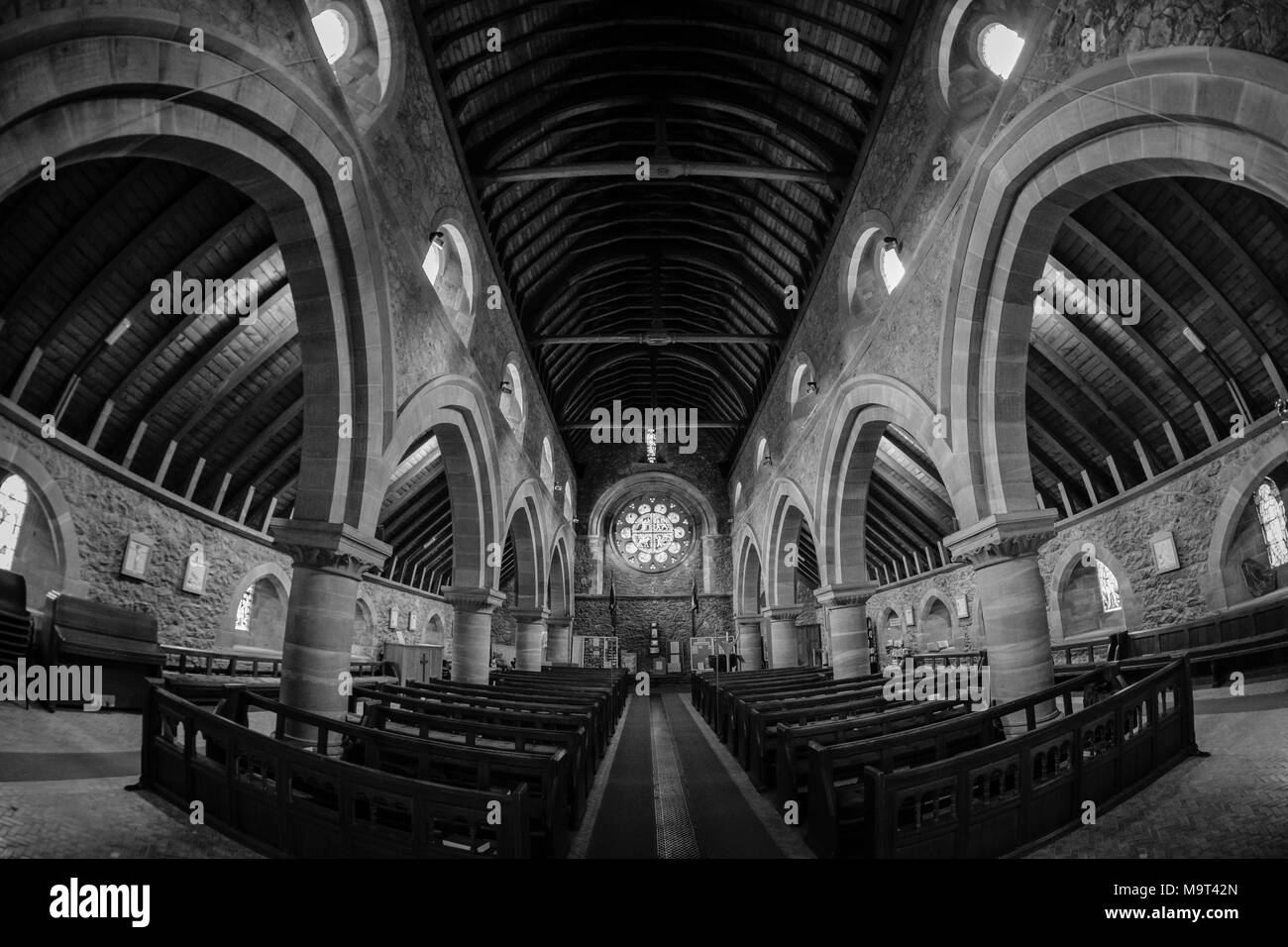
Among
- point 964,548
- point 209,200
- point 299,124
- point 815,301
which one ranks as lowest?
point 964,548

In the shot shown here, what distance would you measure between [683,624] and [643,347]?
10.7 metres

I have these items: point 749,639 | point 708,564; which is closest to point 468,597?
point 749,639

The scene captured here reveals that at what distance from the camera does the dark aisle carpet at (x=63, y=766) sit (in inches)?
176

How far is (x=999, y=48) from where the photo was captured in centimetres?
771

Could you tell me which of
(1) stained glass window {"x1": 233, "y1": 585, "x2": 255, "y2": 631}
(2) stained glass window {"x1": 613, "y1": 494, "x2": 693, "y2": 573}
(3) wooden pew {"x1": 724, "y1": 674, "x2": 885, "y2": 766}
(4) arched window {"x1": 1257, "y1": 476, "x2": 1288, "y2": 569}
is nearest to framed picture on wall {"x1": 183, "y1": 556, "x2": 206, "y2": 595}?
(1) stained glass window {"x1": 233, "y1": 585, "x2": 255, "y2": 631}

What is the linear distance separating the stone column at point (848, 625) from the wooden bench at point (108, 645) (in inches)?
383

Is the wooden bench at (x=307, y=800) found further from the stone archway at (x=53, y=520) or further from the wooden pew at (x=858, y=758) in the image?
the stone archway at (x=53, y=520)

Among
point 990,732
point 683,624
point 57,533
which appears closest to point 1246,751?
point 990,732

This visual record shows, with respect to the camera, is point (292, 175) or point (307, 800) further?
point (292, 175)

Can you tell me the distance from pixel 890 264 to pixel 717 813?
335 inches

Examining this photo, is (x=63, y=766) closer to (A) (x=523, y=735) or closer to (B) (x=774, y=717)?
(A) (x=523, y=735)

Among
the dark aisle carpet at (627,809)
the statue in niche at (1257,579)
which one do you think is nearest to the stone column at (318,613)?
the dark aisle carpet at (627,809)
